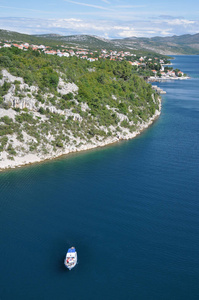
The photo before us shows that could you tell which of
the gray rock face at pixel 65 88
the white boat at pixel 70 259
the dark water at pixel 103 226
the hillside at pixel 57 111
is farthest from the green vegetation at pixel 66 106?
the white boat at pixel 70 259

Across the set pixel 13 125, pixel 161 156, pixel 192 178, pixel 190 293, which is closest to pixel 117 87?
pixel 161 156

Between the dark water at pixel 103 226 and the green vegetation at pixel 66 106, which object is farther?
the green vegetation at pixel 66 106

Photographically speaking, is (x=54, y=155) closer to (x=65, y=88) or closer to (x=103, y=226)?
(x=65, y=88)

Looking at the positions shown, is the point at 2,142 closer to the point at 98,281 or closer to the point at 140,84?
the point at 98,281

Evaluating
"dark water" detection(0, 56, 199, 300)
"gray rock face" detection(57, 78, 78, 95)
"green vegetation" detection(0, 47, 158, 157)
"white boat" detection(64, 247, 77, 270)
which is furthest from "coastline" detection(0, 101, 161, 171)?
"white boat" detection(64, 247, 77, 270)

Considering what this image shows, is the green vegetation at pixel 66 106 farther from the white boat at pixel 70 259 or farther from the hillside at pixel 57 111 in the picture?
the white boat at pixel 70 259

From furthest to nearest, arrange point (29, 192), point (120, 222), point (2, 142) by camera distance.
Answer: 1. point (2, 142)
2. point (29, 192)
3. point (120, 222)

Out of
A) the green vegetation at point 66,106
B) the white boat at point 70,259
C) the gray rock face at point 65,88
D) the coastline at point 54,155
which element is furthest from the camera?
the gray rock face at point 65,88

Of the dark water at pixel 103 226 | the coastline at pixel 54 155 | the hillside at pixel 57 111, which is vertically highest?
the hillside at pixel 57 111
